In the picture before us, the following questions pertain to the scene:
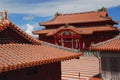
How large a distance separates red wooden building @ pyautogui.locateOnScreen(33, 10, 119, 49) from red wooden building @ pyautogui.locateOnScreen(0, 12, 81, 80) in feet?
99.5

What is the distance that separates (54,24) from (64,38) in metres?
5.95

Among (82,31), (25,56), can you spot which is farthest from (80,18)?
(25,56)

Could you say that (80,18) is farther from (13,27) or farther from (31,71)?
(31,71)

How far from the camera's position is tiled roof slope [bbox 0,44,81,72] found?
27.4 feet

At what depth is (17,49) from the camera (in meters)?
10.4

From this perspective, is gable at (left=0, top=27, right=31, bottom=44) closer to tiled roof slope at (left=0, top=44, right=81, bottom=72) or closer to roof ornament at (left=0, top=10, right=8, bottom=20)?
tiled roof slope at (left=0, top=44, right=81, bottom=72)

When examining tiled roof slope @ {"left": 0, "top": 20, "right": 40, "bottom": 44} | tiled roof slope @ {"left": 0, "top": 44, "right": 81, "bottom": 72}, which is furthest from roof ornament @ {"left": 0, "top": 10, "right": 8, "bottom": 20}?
tiled roof slope @ {"left": 0, "top": 44, "right": 81, "bottom": 72}

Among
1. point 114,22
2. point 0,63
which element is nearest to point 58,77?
point 0,63

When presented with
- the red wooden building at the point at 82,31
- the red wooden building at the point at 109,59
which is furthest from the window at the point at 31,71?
the red wooden building at the point at 82,31

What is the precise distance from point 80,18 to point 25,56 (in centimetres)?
4009

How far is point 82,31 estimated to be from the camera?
1734 inches

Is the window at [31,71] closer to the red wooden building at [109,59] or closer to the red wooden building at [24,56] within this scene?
the red wooden building at [24,56]

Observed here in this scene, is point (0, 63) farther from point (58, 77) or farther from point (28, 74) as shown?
point (58, 77)

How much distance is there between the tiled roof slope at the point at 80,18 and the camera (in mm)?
46188
